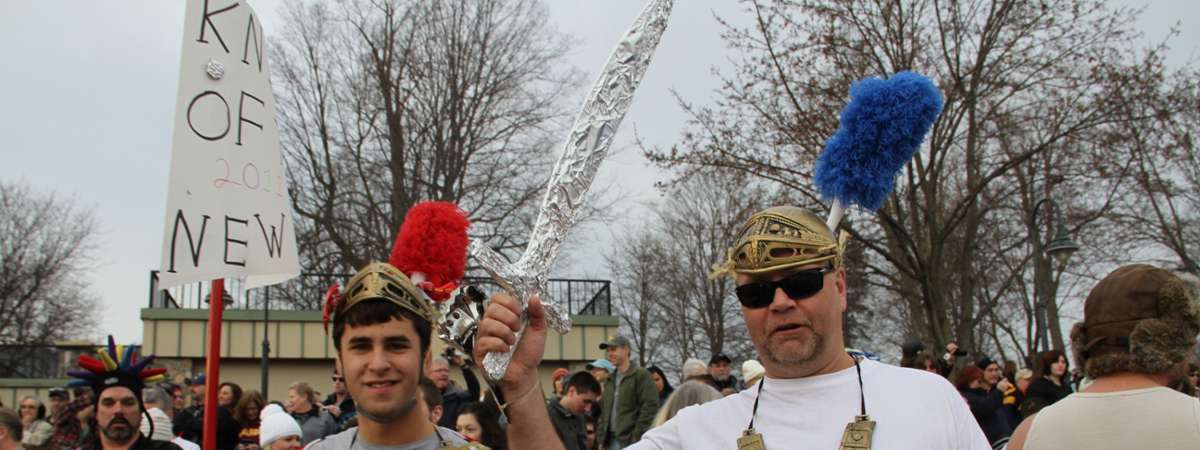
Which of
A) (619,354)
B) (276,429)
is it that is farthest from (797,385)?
(619,354)

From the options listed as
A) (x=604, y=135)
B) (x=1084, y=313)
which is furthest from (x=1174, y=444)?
(x=604, y=135)

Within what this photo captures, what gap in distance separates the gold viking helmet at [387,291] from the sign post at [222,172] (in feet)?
4.93

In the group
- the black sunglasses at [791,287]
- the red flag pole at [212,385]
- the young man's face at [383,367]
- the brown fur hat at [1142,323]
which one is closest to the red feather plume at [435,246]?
the young man's face at [383,367]

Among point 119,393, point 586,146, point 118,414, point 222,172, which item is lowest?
point 118,414

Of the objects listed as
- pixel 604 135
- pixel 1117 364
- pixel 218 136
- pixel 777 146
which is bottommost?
pixel 1117 364

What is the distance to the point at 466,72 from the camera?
2620cm

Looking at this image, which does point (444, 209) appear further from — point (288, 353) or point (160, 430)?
point (288, 353)

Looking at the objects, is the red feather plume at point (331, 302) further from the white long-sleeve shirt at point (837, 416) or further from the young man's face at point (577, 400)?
the young man's face at point (577, 400)

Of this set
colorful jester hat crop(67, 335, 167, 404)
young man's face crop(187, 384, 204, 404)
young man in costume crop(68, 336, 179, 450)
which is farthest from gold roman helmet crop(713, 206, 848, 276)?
young man's face crop(187, 384, 204, 404)

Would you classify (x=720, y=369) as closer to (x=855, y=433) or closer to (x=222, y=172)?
(x=222, y=172)

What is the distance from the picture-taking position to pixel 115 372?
17.9 ft

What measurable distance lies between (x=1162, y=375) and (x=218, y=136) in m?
3.85

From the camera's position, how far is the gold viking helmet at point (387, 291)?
3305mm

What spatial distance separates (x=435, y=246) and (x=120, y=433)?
2714 millimetres
